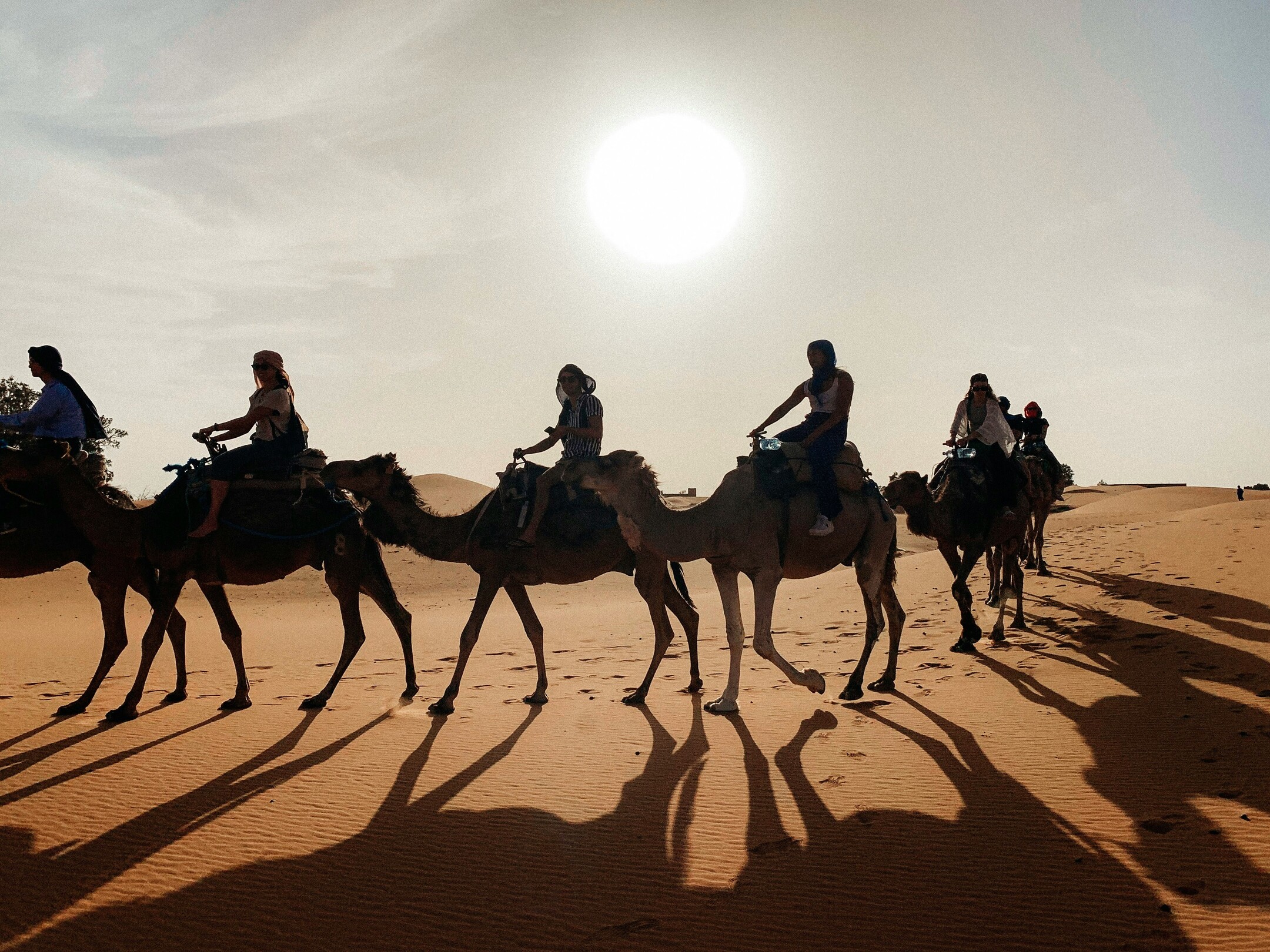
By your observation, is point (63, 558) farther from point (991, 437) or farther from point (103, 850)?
point (991, 437)

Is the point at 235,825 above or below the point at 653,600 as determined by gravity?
below

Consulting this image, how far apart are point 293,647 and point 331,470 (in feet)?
28.3

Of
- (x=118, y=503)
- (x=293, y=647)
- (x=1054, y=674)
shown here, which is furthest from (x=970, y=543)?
(x=293, y=647)

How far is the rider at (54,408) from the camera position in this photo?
9.08 metres

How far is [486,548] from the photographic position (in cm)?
943

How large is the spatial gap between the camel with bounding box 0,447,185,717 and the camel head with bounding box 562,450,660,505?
4591 millimetres

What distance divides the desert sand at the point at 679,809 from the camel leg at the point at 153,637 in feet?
1.18

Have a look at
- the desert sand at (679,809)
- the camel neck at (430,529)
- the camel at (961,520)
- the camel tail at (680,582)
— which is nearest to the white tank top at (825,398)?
the camel tail at (680,582)

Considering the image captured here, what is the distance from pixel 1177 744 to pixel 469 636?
20.8ft

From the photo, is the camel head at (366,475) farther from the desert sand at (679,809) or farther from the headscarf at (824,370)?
the headscarf at (824,370)

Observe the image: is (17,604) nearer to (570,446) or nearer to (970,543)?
(570,446)

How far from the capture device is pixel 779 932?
4.24m

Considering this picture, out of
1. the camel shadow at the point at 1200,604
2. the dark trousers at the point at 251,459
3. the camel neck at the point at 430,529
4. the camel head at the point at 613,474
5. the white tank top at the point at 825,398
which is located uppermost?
the white tank top at the point at 825,398

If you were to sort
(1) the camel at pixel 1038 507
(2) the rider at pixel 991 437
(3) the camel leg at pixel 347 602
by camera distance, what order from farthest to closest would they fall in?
(1) the camel at pixel 1038 507, (2) the rider at pixel 991 437, (3) the camel leg at pixel 347 602
